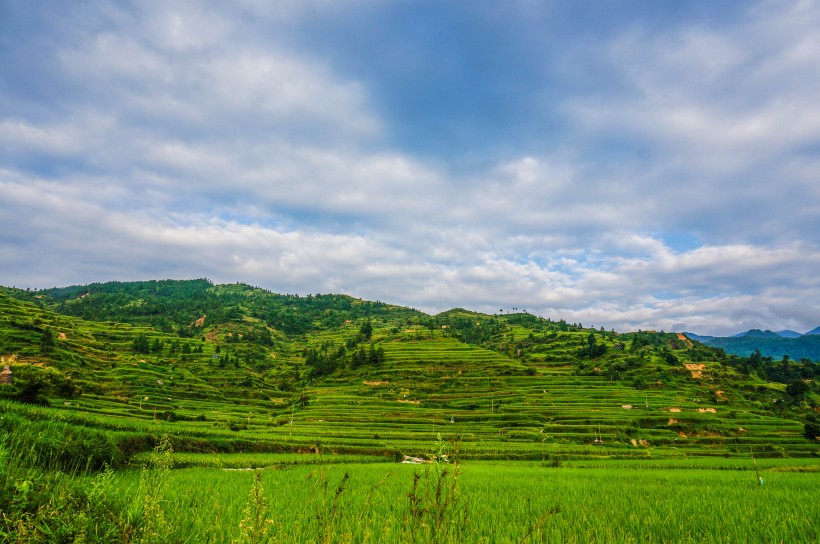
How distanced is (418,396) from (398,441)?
33397 millimetres

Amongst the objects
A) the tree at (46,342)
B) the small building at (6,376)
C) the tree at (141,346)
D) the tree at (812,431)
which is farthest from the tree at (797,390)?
the tree at (141,346)

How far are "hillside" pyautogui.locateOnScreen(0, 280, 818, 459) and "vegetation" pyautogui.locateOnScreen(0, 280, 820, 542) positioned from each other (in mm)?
457

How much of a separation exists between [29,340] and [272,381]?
180 ft

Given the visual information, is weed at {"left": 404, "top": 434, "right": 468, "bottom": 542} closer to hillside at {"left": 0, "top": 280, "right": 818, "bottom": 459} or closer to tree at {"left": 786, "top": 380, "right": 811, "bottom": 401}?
hillside at {"left": 0, "top": 280, "right": 818, "bottom": 459}

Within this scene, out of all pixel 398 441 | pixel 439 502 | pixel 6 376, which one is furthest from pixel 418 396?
pixel 439 502

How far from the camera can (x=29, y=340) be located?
255 ft

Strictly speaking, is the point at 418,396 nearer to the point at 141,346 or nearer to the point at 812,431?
the point at 812,431

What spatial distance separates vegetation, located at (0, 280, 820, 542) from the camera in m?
4.61

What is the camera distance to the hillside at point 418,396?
4359 centimetres

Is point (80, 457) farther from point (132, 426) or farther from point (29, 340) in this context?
point (29, 340)

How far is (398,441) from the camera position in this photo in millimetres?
46562

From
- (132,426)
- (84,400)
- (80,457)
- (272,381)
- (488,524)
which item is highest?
(488,524)

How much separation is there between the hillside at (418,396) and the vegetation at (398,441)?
0.46 m

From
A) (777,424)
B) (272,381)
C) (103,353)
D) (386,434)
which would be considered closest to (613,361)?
(777,424)
